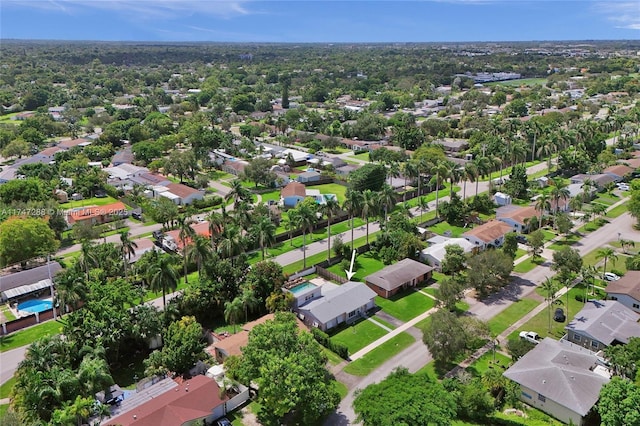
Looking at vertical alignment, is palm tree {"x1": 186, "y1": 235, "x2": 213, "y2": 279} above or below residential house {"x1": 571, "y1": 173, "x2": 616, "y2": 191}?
above

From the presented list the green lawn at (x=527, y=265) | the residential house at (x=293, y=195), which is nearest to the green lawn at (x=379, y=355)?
the green lawn at (x=527, y=265)

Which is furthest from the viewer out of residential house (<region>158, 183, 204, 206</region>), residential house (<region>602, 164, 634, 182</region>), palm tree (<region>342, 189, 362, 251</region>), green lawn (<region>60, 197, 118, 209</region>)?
residential house (<region>602, 164, 634, 182</region>)

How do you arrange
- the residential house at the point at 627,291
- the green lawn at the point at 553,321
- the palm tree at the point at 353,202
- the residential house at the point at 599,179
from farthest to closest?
1. the residential house at the point at 599,179
2. the palm tree at the point at 353,202
3. the residential house at the point at 627,291
4. the green lawn at the point at 553,321

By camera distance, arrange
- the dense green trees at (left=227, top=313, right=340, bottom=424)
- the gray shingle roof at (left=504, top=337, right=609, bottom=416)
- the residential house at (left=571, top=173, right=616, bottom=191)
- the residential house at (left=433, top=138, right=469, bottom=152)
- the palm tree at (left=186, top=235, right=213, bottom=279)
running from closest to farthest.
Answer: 1. the dense green trees at (left=227, top=313, right=340, bottom=424)
2. the gray shingle roof at (left=504, top=337, right=609, bottom=416)
3. the palm tree at (left=186, top=235, right=213, bottom=279)
4. the residential house at (left=571, top=173, right=616, bottom=191)
5. the residential house at (left=433, top=138, right=469, bottom=152)

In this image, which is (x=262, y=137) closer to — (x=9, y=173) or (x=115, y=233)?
(x=9, y=173)

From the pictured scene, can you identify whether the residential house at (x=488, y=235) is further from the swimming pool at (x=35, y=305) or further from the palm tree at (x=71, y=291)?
the swimming pool at (x=35, y=305)

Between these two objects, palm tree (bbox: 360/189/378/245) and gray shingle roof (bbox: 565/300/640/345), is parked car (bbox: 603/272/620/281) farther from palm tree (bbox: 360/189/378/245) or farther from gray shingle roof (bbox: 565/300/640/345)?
palm tree (bbox: 360/189/378/245)

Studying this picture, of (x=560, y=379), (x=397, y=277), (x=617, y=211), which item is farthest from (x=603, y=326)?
(x=617, y=211)

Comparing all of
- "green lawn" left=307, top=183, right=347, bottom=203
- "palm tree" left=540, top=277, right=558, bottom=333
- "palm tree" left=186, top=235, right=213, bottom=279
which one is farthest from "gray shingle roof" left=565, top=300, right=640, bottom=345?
"green lawn" left=307, top=183, right=347, bottom=203
